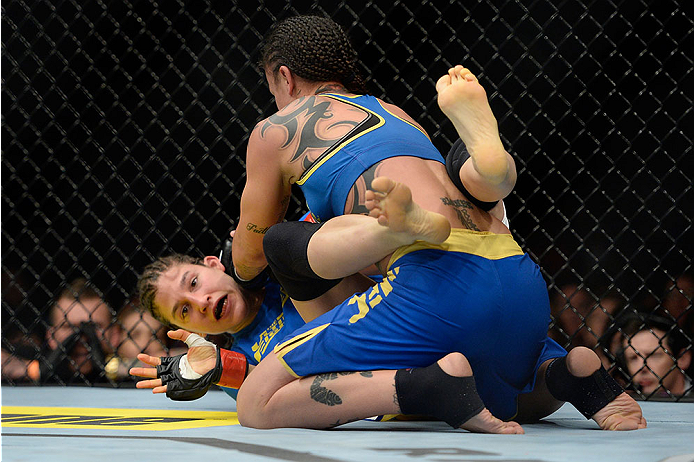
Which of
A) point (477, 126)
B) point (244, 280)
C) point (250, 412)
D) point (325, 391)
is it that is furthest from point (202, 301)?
point (477, 126)

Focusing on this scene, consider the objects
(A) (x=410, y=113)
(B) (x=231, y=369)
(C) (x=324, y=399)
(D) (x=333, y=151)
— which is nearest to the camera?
(C) (x=324, y=399)

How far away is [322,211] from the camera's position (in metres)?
1.26

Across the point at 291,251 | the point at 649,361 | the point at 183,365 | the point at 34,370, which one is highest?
the point at 291,251

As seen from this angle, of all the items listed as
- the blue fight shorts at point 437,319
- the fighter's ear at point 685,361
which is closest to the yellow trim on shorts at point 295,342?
the blue fight shorts at point 437,319

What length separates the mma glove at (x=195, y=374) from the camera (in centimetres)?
142

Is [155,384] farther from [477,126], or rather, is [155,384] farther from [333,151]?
[477,126]

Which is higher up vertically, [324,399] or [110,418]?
[324,399]

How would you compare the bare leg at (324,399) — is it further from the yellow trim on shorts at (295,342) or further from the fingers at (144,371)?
the fingers at (144,371)

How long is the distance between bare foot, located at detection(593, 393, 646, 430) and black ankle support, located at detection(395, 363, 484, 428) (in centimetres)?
23

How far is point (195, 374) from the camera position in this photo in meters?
1.43

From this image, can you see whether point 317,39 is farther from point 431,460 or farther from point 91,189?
point 91,189

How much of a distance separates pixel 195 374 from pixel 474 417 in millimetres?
611

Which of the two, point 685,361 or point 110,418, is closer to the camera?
point 110,418

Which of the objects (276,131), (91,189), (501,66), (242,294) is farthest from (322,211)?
(91,189)
